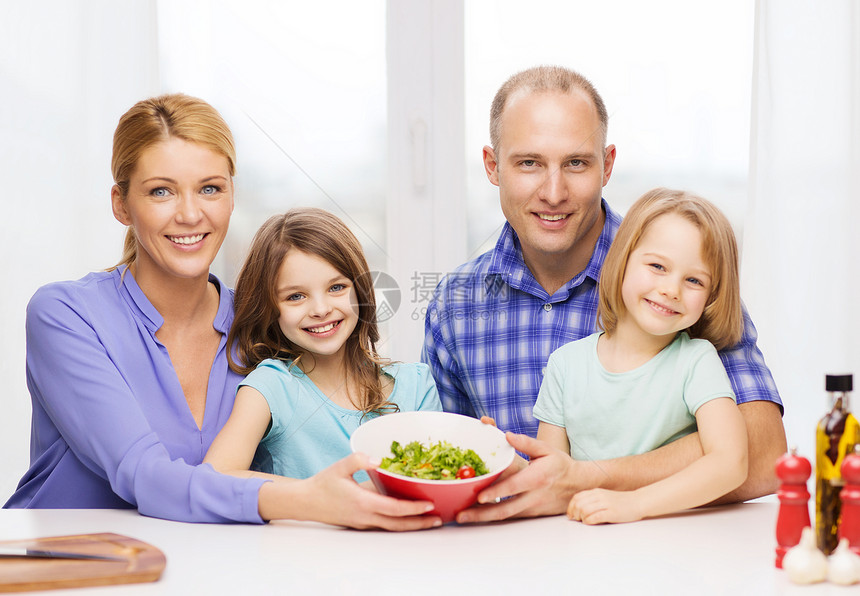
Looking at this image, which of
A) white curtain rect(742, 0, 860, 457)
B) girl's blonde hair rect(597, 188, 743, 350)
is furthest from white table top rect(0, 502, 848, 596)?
white curtain rect(742, 0, 860, 457)

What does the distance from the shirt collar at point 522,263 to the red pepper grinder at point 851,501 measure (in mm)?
658

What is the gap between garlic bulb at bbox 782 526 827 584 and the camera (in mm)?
857

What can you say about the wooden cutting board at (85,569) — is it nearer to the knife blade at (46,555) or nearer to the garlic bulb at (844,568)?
the knife blade at (46,555)

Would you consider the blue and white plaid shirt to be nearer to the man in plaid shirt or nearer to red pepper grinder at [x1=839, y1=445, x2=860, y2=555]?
the man in plaid shirt

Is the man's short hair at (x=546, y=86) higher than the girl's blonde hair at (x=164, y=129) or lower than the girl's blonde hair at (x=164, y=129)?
higher

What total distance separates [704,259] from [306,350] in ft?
2.22

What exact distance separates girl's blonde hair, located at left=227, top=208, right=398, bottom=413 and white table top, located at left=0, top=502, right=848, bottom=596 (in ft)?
1.12

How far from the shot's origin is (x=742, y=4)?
204 cm

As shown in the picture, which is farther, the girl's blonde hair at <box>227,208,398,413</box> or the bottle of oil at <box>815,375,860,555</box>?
the girl's blonde hair at <box>227,208,398,413</box>

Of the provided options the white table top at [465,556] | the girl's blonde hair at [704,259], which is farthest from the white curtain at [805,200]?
the white table top at [465,556]

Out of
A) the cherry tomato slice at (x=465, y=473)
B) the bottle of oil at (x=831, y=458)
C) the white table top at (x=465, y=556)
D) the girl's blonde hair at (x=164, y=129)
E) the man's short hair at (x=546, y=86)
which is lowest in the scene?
the white table top at (x=465, y=556)

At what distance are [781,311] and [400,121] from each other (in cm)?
107

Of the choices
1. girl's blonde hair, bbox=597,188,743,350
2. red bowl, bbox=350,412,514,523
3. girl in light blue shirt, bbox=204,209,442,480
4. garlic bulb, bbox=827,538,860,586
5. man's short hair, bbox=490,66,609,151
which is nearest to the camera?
garlic bulb, bbox=827,538,860,586

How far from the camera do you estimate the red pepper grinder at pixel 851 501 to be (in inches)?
34.2
